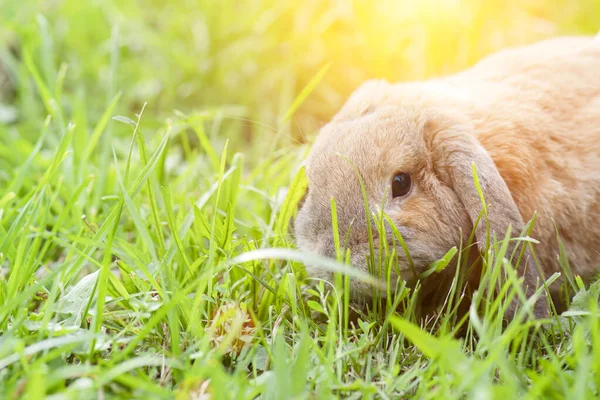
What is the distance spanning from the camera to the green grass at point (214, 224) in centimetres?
179

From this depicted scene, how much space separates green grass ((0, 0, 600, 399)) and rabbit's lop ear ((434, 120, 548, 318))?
0.10 meters

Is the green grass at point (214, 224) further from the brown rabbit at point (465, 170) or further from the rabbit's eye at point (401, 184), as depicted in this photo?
the rabbit's eye at point (401, 184)

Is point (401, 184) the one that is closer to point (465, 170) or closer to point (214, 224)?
point (465, 170)

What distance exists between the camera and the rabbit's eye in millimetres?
2469

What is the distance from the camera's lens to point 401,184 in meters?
2.47

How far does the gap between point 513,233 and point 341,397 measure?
0.93 m

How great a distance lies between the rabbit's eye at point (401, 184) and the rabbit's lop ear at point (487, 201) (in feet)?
0.56

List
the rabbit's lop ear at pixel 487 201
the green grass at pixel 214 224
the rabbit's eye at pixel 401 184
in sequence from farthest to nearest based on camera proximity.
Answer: the rabbit's eye at pixel 401 184, the rabbit's lop ear at pixel 487 201, the green grass at pixel 214 224

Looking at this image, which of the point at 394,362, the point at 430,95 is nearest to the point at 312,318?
the point at 394,362

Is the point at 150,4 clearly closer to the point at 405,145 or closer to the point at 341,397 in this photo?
the point at 405,145

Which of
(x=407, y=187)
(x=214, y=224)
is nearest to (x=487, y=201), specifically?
(x=407, y=187)

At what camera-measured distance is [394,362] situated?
6.60ft

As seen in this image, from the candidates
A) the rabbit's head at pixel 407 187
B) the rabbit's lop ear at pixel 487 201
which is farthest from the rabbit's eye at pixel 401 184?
the rabbit's lop ear at pixel 487 201

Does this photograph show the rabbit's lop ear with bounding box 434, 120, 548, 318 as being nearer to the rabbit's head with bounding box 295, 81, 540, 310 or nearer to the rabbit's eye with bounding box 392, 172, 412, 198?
the rabbit's head with bounding box 295, 81, 540, 310
